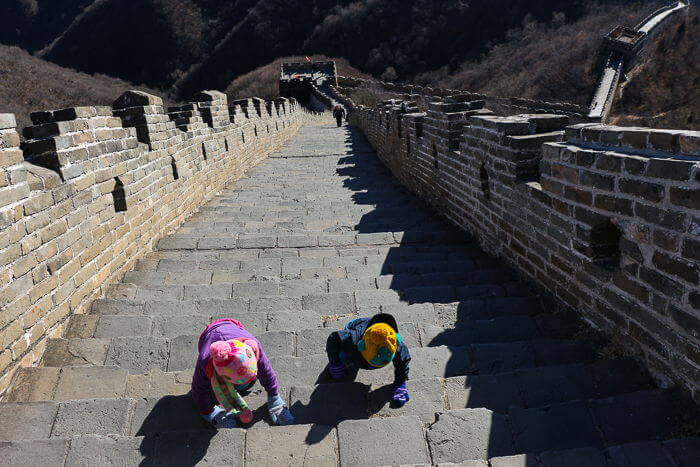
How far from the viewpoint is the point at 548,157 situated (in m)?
3.79

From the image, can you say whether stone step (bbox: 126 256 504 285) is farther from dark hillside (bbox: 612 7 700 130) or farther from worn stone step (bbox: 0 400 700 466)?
dark hillside (bbox: 612 7 700 130)

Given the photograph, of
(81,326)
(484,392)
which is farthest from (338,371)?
(81,326)

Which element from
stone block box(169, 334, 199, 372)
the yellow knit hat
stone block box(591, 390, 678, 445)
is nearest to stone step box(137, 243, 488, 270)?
stone block box(169, 334, 199, 372)

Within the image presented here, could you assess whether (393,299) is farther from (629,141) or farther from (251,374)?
(629,141)

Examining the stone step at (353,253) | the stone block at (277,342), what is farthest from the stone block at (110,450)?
the stone step at (353,253)

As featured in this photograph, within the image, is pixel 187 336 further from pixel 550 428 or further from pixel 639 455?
pixel 639 455

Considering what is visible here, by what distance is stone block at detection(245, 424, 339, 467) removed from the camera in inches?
96.6

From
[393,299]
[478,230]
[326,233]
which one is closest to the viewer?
[393,299]

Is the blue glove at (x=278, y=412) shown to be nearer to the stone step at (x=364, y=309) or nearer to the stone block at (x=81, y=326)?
the stone step at (x=364, y=309)

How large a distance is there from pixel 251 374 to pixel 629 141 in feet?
8.08

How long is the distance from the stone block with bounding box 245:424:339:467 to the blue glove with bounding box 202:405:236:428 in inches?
12.1

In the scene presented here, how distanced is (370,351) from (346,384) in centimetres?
25

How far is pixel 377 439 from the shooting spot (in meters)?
2.54

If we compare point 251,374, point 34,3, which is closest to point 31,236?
point 251,374
